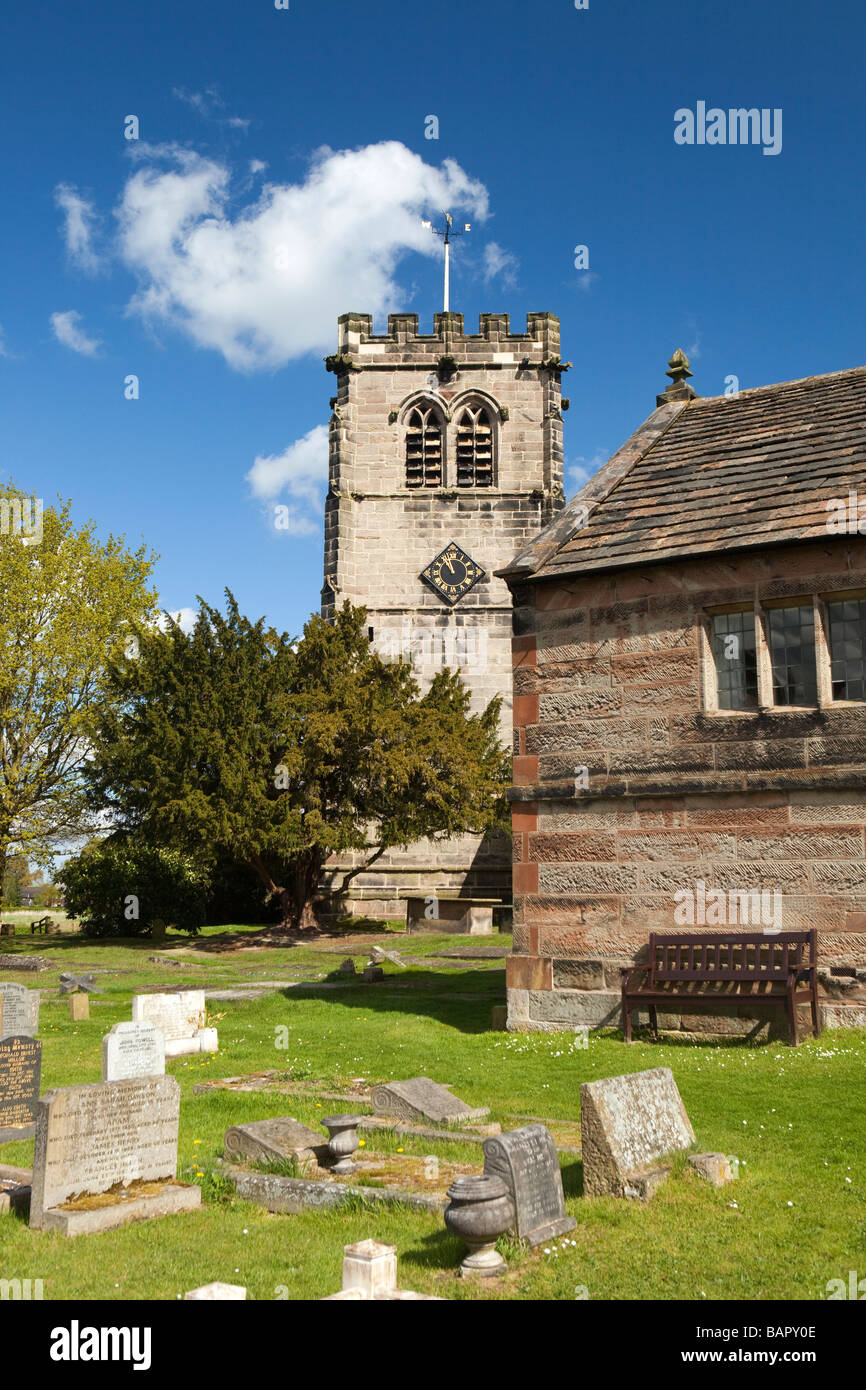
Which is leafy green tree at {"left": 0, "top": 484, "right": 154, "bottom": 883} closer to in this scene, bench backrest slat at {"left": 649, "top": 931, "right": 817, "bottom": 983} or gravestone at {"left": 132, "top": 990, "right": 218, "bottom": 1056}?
gravestone at {"left": 132, "top": 990, "right": 218, "bottom": 1056}

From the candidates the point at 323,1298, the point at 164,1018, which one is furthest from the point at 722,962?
the point at 323,1298

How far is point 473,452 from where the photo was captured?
38.8 m

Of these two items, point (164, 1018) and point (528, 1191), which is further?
point (164, 1018)

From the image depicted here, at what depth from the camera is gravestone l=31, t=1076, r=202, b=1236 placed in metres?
7.16

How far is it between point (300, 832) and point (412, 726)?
13.7ft

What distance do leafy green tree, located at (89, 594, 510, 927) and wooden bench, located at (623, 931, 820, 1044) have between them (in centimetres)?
1623

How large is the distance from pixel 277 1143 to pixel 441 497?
103 feet

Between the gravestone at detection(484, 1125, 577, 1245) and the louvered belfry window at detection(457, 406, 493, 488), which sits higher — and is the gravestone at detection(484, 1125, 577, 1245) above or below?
below

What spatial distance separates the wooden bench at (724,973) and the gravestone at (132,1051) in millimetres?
5101

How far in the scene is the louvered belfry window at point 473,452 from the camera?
126ft

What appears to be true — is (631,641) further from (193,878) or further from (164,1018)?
(193,878)

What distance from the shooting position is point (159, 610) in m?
34.6

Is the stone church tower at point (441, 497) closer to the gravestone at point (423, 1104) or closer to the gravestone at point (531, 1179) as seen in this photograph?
the gravestone at point (423, 1104)

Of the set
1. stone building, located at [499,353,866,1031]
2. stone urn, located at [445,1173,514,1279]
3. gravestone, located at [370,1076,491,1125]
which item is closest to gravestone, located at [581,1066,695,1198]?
stone urn, located at [445,1173,514,1279]
